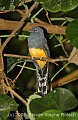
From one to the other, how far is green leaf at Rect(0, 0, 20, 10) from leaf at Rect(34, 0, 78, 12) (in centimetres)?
13

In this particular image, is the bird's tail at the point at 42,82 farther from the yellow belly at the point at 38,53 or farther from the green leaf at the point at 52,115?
the green leaf at the point at 52,115

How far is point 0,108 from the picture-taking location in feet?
3.10

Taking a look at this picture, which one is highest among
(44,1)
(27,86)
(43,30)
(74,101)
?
(44,1)

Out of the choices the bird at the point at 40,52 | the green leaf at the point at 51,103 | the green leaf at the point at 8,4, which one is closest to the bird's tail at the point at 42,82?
the bird at the point at 40,52

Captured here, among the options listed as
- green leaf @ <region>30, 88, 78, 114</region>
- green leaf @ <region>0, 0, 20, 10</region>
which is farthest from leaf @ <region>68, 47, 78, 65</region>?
green leaf @ <region>0, 0, 20, 10</region>

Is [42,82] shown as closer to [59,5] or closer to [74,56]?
[74,56]

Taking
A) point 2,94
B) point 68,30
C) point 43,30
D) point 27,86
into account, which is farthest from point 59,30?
point 27,86

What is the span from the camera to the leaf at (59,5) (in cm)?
88

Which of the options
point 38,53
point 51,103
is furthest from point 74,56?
point 38,53

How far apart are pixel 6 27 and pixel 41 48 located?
8.9 inches

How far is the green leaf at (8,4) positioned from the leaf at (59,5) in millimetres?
128

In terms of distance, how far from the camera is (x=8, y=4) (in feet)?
3.31

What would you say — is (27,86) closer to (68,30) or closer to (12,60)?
(12,60)

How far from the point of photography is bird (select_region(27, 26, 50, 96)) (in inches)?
45.0
